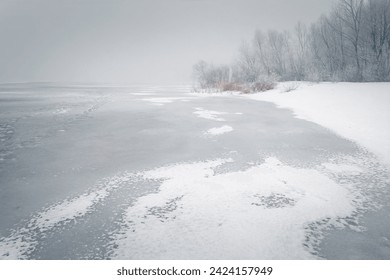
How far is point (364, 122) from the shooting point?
6.74 meters

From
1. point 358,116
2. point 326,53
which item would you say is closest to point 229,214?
point 358,116

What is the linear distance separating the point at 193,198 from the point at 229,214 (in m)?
0.50

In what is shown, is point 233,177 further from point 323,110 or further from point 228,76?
point 228,76

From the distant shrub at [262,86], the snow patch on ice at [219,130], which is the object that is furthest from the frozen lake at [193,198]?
the distant shrub at [262,86]

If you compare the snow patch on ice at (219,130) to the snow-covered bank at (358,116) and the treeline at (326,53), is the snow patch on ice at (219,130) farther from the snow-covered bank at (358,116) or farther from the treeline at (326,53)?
the treeline at (326,53)

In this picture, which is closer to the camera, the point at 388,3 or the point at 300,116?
the point at 300,116

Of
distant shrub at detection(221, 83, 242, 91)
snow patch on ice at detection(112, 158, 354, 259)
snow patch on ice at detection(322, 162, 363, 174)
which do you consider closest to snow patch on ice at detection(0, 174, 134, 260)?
snow patch on ice at detection(112, 158, 354, 259)

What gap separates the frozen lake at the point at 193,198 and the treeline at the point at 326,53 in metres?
16.8

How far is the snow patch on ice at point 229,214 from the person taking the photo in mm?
2113

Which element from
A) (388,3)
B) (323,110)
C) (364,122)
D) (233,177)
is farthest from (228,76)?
(233,177)

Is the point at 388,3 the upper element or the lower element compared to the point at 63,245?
upper

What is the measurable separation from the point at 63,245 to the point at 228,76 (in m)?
31.0

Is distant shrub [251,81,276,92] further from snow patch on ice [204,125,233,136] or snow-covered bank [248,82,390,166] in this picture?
snow patch on ice [204,125,233,136]
